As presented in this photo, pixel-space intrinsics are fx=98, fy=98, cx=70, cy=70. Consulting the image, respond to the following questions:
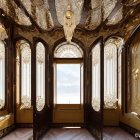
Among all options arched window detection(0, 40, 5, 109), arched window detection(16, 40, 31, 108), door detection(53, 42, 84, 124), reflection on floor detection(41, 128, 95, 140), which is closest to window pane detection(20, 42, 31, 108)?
arched window detection(16, 40, 31, 108)

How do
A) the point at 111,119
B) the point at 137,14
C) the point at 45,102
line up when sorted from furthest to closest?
the point at 111,119
the point at 45,102
the point at 137,14

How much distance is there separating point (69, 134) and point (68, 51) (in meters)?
2.53

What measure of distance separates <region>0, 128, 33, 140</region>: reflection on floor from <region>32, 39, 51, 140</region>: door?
45 cm

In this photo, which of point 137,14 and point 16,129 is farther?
point 16,129

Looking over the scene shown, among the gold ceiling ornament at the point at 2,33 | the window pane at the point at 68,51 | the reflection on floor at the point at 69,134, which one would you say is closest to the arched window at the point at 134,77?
the reflection on floor at the point at 69,134

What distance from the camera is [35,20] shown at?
269cm

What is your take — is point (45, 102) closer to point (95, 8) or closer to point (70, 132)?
point (70, 132)

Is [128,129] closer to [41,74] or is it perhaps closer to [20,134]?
[41,74]

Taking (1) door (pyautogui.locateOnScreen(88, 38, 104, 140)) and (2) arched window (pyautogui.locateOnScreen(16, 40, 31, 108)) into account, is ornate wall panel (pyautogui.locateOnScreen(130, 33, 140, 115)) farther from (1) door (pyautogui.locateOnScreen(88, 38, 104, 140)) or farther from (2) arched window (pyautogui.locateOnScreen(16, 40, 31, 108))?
(2) arched window (pyautogui.locateOnScreen(16, 40, 31, 108))

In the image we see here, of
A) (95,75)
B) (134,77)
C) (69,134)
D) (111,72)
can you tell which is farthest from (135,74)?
(69,134)

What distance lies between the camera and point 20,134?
273 cm

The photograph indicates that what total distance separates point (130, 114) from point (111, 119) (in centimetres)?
63

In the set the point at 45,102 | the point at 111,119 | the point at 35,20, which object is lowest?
the point at 111,119

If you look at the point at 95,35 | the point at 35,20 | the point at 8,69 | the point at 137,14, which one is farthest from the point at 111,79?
the point at 8,69
